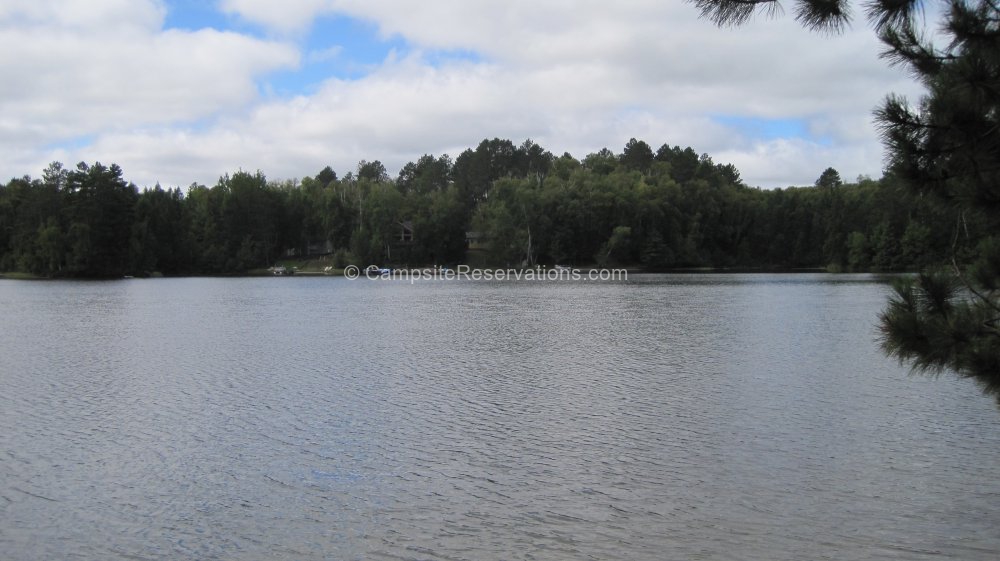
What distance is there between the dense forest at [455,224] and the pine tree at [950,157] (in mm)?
95296

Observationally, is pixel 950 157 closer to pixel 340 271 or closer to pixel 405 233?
pixel 340 271

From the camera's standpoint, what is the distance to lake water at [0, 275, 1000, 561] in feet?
28.2

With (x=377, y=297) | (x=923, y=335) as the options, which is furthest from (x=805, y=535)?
(x=377, y=297)

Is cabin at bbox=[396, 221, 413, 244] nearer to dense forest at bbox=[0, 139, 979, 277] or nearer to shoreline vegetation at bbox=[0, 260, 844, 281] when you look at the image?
dense forest at bbox=[0, 139, 979, 277]

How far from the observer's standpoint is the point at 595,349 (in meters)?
24.9

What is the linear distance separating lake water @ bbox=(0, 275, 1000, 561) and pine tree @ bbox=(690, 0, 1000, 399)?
2.94 meters

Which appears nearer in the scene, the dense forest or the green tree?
the dense forest

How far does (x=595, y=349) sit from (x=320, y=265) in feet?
320

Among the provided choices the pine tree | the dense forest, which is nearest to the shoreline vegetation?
the dense forest

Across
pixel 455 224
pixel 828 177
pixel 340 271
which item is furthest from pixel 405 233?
pixel 828 177

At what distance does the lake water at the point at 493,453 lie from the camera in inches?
339

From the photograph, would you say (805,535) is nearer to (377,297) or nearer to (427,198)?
(377,297)

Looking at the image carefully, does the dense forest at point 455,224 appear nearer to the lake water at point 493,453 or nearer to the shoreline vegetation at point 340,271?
the shoreline vegetation at point 340,271

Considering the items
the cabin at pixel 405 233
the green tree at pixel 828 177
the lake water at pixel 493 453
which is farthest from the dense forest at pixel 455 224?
the lake water at pixel 493 453
